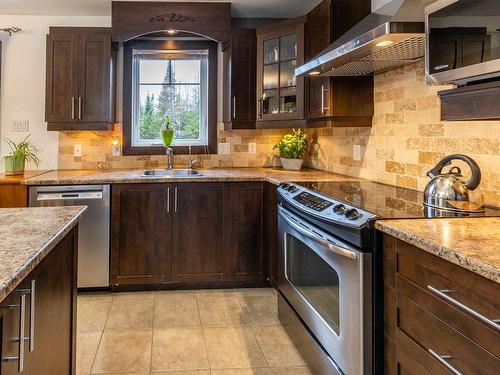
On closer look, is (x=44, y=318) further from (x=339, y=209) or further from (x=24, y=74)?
(x=24, y=74)

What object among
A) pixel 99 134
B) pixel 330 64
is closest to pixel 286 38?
pixel 330 64

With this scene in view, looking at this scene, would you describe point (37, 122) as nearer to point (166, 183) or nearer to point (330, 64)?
point (166, 183)

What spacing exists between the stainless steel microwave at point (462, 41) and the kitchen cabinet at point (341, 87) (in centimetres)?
136

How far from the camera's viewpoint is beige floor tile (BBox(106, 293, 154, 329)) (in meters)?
2.85

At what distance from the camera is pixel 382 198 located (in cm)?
220

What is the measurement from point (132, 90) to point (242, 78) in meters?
1.05

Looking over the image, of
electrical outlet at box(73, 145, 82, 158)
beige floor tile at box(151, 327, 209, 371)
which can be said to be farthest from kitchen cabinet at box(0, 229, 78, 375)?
electrical outlet at box(73, 145, 82, 158)

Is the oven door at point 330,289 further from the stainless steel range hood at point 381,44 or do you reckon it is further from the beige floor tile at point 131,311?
the beige floor tile at point 131,311

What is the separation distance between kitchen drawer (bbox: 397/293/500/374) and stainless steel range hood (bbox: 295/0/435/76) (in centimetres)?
105

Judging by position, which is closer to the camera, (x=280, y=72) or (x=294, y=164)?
(x=280, y=72)

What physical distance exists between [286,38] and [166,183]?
58.6 inches

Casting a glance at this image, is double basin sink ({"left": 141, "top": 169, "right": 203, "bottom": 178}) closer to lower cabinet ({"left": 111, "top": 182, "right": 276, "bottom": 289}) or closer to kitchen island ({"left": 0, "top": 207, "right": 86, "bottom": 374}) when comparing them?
lower cabinet ({"left": 111, "top": 182, "right": 276, "bottom": 289})

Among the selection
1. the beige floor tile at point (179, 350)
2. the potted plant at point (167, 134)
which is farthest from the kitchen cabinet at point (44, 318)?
the potted plant at point (167, 134)

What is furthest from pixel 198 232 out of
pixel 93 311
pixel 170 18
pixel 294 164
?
pixel 170 18
